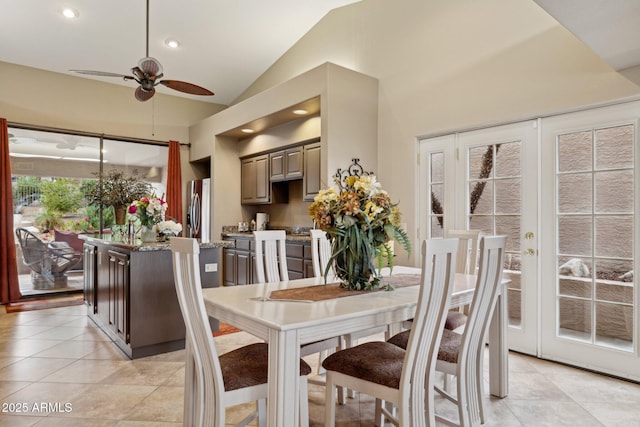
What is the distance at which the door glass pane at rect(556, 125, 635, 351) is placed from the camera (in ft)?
9.42

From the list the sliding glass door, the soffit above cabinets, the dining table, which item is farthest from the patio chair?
the dining table

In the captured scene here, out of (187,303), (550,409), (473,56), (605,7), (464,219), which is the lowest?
(550,409)

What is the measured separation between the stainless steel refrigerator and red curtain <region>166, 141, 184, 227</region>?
0.71ft

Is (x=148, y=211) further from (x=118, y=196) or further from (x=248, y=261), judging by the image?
(x=248, y=261)

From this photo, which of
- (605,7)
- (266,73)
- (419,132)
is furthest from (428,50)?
(266,73)

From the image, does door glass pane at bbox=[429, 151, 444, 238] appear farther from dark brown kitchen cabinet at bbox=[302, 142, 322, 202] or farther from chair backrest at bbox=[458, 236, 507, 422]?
chair backrest at bbox=[458, 236, 507, 422]

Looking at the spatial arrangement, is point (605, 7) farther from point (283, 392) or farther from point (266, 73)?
point (266, 73)

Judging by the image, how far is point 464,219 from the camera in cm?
386

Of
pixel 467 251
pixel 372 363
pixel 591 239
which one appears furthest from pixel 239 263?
pixel 591 239

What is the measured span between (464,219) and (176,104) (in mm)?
5289

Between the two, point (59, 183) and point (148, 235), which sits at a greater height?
point (59, 183)

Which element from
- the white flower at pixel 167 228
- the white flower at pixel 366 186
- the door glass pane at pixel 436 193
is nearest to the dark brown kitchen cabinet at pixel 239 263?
the white flower at pixel 167 228

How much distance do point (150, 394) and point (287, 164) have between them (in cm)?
345

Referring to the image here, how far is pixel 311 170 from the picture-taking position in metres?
4.98
